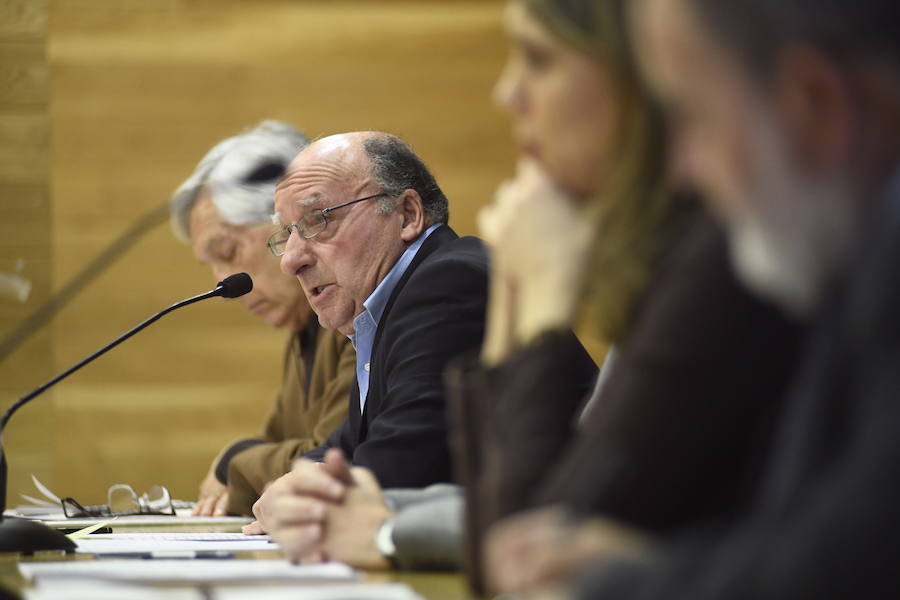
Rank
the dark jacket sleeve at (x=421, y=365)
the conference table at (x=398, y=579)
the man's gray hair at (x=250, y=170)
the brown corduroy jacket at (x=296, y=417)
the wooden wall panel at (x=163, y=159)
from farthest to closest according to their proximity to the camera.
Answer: the wooden wall panel at (x=163, y=159)
the man's gray hair at (x=250, y=170)
the brown corduroy jacket at (x=296, y=417)
the dark jacket sleeve at (x=421, y=365)
the conference table at (x=398, y=579)

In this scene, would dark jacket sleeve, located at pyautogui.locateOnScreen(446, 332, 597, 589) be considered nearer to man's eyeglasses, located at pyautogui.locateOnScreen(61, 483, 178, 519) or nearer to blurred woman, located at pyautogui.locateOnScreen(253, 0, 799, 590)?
blurred woman, located at pyautogui.locateOnScreen(253, 0, 799, 590)

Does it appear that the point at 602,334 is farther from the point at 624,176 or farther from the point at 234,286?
the point at 234,286

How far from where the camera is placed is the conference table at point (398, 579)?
1.13 metres

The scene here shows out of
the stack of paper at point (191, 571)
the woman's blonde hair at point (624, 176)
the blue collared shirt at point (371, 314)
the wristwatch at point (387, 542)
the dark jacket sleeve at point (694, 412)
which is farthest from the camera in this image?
the blue collared shirt at point (371, 314)

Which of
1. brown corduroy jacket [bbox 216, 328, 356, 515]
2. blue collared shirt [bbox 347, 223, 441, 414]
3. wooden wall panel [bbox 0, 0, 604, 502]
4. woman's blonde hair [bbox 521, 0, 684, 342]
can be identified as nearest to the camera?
woman's blonde hair [bbox 521, 0, 684, 342]

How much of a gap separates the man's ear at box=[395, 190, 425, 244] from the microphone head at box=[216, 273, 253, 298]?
0.35 m

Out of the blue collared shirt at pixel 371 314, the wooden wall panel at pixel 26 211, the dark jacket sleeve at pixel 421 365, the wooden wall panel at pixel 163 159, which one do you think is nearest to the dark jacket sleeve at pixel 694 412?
the dark jacket sleeve at pixel 421 365

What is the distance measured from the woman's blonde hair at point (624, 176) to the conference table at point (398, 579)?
0.32 meters

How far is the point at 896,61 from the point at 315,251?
1955mm

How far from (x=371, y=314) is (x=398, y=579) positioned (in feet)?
4.23

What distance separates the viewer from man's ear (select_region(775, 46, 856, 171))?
0.71 meters

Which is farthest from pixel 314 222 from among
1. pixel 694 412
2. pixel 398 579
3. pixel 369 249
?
pixel 694 412

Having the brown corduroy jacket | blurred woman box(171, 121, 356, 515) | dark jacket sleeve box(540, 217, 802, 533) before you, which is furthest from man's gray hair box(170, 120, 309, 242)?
dark jacket sleeve box(540, 217, 802, 533)

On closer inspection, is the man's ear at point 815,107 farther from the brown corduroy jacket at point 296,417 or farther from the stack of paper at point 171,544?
the brown corduroy jacket at point 296,417
